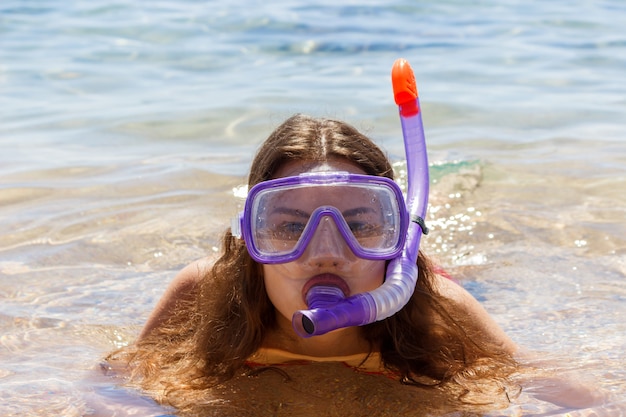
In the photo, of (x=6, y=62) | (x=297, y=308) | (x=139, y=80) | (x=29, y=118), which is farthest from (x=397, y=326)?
(x=6, y=62)

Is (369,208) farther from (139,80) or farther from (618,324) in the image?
(139,80)

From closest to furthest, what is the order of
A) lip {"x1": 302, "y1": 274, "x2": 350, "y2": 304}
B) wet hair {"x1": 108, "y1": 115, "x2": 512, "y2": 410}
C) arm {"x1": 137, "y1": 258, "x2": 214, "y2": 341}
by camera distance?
lip {"x1": 302, "y1": 274, "x2": 350, "y2": 304}, wet hair {"x1": 108, "y1": 115, "x2": 512, "y2": 410}, arm {"x1": 137, "y1": 258, "x2": 214, "y2": 341}

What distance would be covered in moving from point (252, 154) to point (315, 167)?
3.65 metres

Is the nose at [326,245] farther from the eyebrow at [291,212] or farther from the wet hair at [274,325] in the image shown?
the wet hair at [274,325]

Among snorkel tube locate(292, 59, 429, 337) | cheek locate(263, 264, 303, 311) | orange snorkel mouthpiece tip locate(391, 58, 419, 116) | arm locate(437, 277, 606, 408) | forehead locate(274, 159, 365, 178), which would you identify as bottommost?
arm locate(437, 277, 606, 408)

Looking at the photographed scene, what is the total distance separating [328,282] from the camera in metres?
2.65

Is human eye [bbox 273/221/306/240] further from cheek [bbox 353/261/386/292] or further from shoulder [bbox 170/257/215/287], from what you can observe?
shoulder [bbox 170/257/215/287]

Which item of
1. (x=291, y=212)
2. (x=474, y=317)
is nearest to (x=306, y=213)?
(x=291, y=212)

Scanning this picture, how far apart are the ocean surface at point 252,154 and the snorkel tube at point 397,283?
26 centimetres

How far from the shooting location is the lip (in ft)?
8.69

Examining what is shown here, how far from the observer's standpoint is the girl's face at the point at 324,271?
266 centimetres

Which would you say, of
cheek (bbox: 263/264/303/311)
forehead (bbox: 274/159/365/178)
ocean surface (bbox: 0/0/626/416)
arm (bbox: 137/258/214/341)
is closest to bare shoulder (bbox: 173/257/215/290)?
arm (bbox: 137/258/214/341)

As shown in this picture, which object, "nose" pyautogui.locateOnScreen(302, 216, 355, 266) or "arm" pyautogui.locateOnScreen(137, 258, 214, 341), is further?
"arm" pyautogui.locateOnScreen(137, 258, 214, 341)

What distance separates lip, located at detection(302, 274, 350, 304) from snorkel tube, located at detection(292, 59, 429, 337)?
0.09 ft
